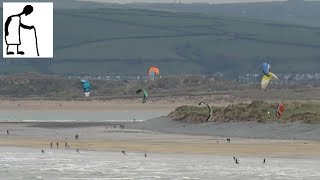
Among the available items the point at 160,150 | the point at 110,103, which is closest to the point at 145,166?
the point at 160,150

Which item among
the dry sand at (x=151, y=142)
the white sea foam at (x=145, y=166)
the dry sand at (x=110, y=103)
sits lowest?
the white sea foam at (x=145, y=166)

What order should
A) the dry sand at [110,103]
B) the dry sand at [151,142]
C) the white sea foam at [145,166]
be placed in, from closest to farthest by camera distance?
the white sea foam at [145,166], the dry sand at [151,142], the dry sand at [110,103]

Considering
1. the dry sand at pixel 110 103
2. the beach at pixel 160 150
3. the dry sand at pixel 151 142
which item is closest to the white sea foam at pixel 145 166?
the beach at pixel 160 150

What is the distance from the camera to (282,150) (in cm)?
4775

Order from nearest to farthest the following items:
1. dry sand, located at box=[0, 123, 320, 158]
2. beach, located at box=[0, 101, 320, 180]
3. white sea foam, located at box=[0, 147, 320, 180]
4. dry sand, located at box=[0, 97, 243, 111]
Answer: white sea foam, located at box=[0, 147, 320, 180], beach, located at box=[0, 101, 320, 180], dry sand, located at box=[0, 123, 320, 158], dry sand, located at box=[0, 97, 243, 111]

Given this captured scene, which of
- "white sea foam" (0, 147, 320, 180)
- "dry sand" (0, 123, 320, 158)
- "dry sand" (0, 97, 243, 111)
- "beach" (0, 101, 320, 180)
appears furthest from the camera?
"dry sand" (0, 97, 243, 111)

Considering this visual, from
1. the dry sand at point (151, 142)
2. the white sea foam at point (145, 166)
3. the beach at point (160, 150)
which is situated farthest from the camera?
the dry sand at point (151, 142)

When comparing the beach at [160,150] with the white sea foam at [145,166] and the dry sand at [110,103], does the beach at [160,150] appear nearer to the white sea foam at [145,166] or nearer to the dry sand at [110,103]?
the white sea foam at [145,166]

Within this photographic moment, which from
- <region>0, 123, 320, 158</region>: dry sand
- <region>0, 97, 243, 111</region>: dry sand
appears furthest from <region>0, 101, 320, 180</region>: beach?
<region>0, 97, 243, 111</region>: dry sand

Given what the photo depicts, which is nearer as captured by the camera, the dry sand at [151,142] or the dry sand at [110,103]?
the dry sand at [151,142]

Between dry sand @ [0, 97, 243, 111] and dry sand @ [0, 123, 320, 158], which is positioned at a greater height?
dry sand @ [0, 97, 243, 111]

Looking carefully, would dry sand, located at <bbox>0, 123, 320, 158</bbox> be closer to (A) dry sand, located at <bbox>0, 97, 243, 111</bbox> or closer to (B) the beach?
(B) the beach

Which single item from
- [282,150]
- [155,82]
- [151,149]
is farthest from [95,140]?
[155,82]

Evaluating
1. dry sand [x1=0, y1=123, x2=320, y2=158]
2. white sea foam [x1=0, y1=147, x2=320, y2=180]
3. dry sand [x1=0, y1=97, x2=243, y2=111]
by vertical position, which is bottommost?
white sea foam [x1=0, y1=147, x2=320, y2=180]
